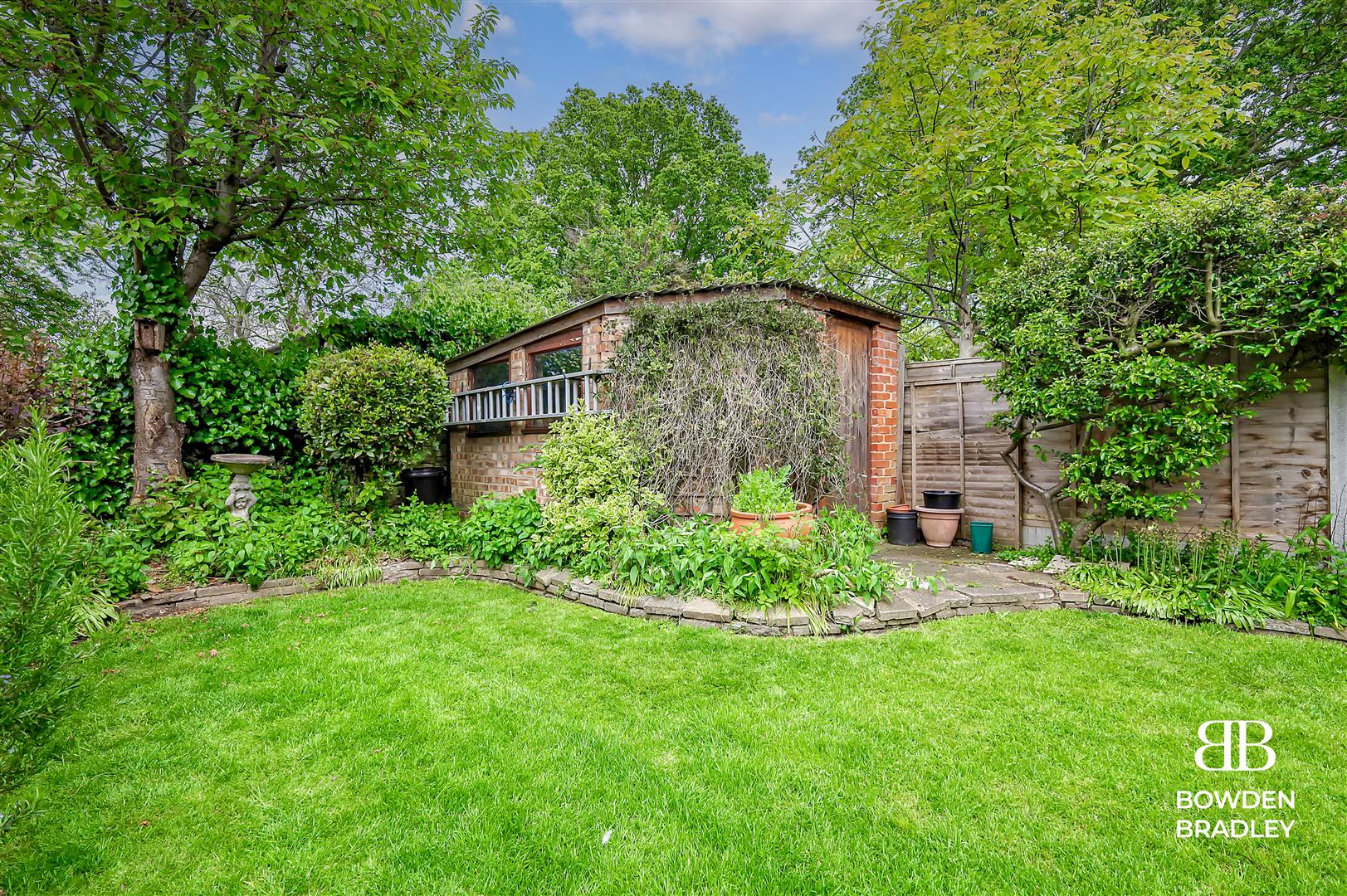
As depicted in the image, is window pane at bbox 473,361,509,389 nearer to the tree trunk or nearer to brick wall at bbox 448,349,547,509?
brick wall at bbox 448,349,547,509

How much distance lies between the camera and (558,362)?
6.77 meters

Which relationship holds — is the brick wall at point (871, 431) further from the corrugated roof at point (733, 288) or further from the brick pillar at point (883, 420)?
the corrugated roof at point (733, 288)

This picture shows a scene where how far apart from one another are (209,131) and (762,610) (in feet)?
19.8

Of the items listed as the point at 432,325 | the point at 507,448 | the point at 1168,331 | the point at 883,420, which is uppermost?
the point at 432,325

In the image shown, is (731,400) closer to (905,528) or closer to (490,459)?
(905,528)

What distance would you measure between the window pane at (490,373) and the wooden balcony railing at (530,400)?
1.94 ft

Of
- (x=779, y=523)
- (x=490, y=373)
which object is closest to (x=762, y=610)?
(x=779, y=523)

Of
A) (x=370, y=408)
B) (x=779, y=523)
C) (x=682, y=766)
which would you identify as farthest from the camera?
(x=370, y=408)

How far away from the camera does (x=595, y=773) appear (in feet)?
Result: 6.86

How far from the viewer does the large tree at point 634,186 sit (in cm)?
1548

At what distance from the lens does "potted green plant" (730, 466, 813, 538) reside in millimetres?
4176

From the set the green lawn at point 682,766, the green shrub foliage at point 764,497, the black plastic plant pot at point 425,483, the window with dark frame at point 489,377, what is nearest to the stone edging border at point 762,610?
the green lawn at point 682,766

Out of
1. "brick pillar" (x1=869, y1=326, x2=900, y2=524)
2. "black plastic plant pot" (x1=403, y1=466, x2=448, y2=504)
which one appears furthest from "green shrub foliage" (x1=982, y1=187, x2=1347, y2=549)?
"black plastic plant pot" (x1=403, y1=466, x2=448, y2=504)

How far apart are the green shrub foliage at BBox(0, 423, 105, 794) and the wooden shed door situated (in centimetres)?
538
